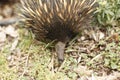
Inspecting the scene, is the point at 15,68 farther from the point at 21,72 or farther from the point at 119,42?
the point at 119,42

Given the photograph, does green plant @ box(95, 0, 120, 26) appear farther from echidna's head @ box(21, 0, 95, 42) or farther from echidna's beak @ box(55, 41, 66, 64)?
echidna's beak @ box(55, 41, 66, 64)

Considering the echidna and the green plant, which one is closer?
the echidna

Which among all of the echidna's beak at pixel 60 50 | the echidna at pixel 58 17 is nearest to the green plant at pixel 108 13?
the echidna at pixel 58 17

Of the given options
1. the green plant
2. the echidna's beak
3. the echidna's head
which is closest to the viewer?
the echidna's head

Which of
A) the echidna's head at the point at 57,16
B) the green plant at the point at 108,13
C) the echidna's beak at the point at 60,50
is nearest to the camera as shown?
the echidna's head at the point at 57,16

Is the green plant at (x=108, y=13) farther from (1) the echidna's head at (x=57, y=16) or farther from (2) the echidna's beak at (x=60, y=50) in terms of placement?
(2) the echidna's beak at (x=60, y=50)

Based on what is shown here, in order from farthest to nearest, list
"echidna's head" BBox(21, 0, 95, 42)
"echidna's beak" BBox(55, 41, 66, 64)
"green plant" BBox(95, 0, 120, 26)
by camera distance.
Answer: "green plant" BBox(95, 0, 120, 26)
"echidna's beak" BBox(55, 41, 66, 64)
"echidna's head" BBox(21, 0, 95, 42)

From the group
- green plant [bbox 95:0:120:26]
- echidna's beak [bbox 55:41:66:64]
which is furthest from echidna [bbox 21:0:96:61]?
green plant [bbox 95:0:120:26]

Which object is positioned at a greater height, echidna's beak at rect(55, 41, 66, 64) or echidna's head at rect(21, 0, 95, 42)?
echidna's head at rect(21, 0, 95, 42)
